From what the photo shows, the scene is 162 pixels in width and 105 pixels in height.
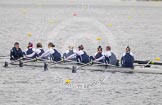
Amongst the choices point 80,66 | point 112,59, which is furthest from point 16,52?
point 112,59

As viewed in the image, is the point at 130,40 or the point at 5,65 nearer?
the point at 5,65

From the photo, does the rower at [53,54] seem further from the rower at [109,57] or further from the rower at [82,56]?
the rower at [109,57]

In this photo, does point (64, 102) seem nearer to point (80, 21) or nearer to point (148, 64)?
point (148, 64)

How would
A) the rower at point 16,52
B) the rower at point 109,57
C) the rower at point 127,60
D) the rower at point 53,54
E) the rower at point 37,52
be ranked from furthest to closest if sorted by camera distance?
1. the rower at point 16,52
2. the rower at point 37,52
3. the rower at point 53,54
4. the rower at point 109,57
5. the rower at point 127,60

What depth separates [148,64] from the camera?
148 feet

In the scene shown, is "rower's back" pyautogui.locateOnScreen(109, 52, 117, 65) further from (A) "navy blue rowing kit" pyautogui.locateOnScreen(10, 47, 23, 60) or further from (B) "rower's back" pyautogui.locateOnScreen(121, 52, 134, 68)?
(A) "navy blue rowing kit" pyautogui.locateOnScreen(10, 47, 23, 60)

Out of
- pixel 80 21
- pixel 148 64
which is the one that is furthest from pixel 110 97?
pixel 80 21

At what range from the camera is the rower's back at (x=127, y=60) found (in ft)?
141

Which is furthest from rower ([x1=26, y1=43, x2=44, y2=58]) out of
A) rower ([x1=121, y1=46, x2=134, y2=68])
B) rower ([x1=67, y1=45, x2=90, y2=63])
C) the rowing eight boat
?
rower ([x1=121, y1=46, x2=134, y2=68])

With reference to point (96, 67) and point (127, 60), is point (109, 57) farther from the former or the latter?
point (127, 60)

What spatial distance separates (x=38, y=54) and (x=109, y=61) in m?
6.27

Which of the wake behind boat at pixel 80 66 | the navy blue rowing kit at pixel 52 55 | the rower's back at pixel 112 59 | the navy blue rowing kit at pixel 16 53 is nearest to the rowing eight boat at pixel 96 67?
the wake behind boat at pixel 80 66

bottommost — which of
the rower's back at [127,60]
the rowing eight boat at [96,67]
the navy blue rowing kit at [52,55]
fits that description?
the rowing eight boat at [96,67]

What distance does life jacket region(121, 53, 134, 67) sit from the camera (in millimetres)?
43031
